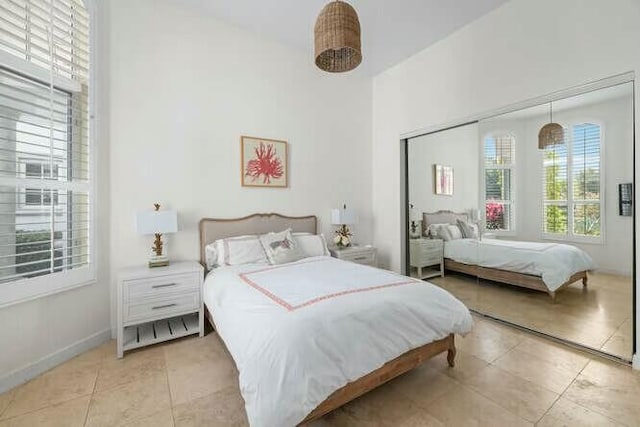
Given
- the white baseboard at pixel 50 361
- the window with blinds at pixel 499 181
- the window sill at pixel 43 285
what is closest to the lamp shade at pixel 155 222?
the window sill at pixel 43 285

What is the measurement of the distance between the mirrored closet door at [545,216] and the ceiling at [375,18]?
44.6 inches

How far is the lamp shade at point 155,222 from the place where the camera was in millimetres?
2477

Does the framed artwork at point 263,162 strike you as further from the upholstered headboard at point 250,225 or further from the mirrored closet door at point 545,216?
the mirrored closet door at point 545,216

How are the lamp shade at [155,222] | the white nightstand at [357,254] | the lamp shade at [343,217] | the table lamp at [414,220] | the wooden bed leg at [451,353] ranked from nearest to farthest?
the wooden bed leg at [451,353] → the lamp shade at [155,222] → the white nightstand at [357,254] → the lamp shade at [343,217] → the table lamp at [414,220]

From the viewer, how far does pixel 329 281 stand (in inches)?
82.0

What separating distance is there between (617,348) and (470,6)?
3.32 meters

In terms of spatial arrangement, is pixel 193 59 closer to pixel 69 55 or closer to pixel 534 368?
pixel 69 55

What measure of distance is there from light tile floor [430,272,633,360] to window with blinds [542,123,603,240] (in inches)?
17.0

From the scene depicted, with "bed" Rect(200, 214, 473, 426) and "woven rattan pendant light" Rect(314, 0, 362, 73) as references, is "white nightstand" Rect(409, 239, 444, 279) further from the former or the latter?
"woven rattan pendant light" Rect(314, 0, 362, 73)

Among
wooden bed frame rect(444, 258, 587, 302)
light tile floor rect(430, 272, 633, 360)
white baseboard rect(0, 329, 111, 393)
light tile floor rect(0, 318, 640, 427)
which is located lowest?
light tile floor rect(0, 318, 640, 427)

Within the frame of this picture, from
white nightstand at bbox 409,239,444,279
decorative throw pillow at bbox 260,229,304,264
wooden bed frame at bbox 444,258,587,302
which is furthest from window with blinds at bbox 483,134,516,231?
decorative throw pillow at bbox 260,229,304,264

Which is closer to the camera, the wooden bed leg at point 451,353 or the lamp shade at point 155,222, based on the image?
the wooden bed leg at point 451,353

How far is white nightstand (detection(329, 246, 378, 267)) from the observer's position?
3.63 meters

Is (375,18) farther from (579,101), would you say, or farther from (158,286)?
(158,286)
